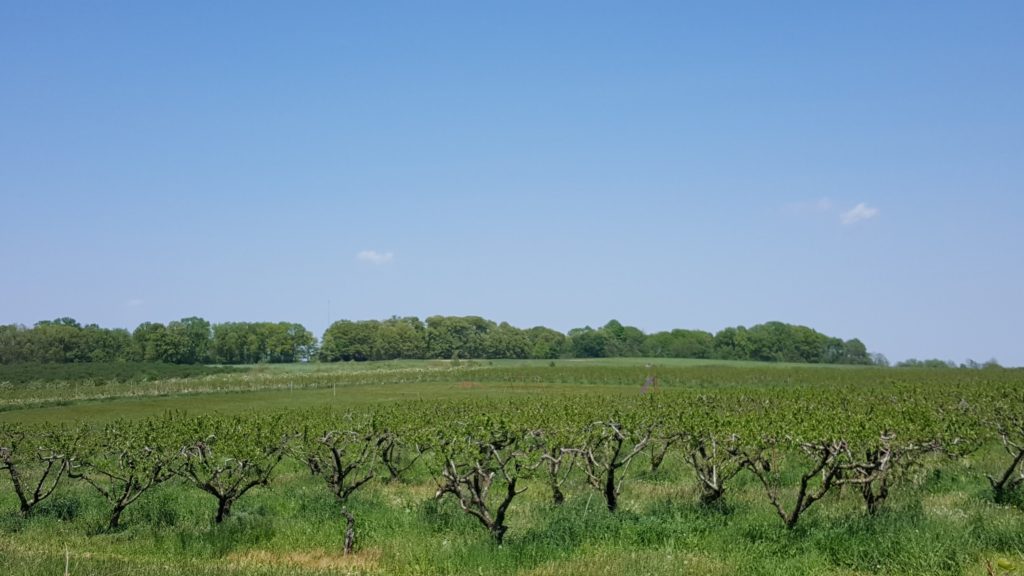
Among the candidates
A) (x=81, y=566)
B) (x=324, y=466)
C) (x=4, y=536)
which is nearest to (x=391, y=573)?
(x=81, y=566)

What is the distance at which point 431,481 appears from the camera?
21.0 m

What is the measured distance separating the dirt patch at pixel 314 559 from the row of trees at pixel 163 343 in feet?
421

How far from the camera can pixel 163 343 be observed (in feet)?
480

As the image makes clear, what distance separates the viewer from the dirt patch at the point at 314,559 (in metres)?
11.4

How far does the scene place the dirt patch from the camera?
1145cm

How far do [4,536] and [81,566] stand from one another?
244 inches

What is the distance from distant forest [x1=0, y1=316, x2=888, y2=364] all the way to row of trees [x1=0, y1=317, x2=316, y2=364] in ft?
0.58

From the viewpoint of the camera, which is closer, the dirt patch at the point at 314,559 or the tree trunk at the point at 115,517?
the dirt patch at the point at 314,559

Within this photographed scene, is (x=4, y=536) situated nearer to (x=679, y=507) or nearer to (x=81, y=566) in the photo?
(x=81, y=566)

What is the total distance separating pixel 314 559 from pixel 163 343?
494ft

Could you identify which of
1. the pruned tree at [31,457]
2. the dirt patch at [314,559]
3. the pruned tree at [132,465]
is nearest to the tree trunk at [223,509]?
the pruned tree at [132,465]

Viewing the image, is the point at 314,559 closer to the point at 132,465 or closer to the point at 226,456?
the point at 226,456

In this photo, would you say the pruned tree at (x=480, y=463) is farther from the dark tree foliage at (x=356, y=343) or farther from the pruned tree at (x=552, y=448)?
the dark tree foliage at (x=356, y=343)

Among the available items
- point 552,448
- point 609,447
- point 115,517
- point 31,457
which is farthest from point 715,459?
point 31,457
